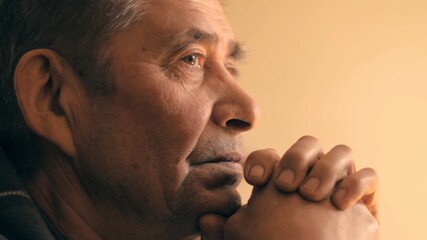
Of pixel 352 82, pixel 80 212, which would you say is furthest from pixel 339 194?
pixel 352 82

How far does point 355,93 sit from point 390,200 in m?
0.41

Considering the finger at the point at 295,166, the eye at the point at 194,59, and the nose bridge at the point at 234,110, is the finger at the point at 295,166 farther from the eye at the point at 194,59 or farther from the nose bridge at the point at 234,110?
the eye at the point at 194,59

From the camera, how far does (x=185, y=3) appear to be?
1.25 m

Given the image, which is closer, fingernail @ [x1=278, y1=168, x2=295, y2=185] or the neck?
fingernail @ [x1=278, y1=168, x2=295, y2=185]

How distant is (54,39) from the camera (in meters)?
1.24

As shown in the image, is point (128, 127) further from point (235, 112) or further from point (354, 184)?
point (354, 184)

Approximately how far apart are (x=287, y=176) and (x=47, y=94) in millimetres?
522

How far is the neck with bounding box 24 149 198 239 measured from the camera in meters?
1.21

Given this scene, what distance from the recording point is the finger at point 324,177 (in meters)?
1.04

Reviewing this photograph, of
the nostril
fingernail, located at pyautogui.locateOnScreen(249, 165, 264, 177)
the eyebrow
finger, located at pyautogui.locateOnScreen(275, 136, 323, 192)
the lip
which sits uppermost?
the eyebrow

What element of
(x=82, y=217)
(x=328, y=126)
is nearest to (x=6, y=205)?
(x=82, y=217)

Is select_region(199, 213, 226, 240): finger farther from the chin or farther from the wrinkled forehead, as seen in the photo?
the wrinkled forehead

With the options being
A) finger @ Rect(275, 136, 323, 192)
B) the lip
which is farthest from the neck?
finger @ Rect(275, 136, 323, 192)

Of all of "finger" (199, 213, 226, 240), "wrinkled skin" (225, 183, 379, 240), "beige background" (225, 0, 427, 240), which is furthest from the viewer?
"beige background" (225, 0, 427, 240)
